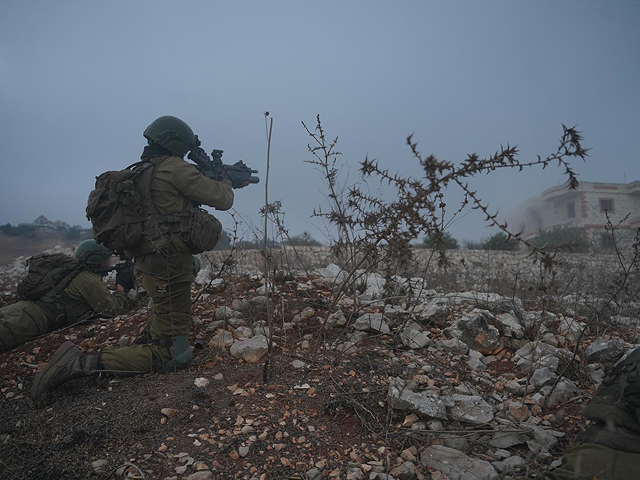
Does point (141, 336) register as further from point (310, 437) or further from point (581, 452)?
point (581, 452)

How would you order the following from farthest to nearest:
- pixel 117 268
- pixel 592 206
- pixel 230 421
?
1. pixel 592 206
2. pixel 117 268
3. pixel 230 421

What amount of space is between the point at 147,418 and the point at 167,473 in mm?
469

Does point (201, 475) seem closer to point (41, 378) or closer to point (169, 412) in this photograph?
point (169, 412)

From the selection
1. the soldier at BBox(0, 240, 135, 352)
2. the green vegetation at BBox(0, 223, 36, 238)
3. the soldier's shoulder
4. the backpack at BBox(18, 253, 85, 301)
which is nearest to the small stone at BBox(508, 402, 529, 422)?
the soldier at BBox(0, 240, 135, 352)

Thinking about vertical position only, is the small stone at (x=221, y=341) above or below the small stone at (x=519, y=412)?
above

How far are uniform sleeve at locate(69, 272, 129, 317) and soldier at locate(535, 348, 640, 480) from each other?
3.78 m

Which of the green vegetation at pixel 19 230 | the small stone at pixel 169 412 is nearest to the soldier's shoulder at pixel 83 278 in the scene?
the small stone at pixel 169 412

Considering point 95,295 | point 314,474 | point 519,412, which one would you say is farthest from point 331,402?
point 95,295

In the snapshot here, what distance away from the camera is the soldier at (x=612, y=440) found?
1373 millimetres

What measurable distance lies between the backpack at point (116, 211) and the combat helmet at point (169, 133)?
39 cm

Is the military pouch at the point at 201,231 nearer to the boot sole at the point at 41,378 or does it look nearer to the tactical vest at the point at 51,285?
the boot sole at the point at 41,378

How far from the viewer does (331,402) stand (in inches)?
84.0

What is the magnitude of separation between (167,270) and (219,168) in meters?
1.29

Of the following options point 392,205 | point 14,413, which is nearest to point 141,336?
point 14,413
